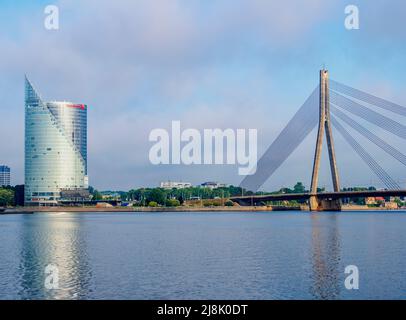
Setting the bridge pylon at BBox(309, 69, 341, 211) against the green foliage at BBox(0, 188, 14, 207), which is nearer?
the bridge pylon at BBox(309, 69, 341, 211)

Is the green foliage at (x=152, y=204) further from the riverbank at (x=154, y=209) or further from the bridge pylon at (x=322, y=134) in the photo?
the bridge pylon at (x=322, y=134)

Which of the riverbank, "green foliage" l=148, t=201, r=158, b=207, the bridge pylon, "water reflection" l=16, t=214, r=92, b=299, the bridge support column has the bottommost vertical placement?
the riverbank

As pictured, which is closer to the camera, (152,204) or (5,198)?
(152,204)

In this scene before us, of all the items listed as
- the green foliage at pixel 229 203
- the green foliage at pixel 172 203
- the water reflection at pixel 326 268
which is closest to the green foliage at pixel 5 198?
the green foliage at pixel 172 203

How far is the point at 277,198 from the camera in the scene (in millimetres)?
133750

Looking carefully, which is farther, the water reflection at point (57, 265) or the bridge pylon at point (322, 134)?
the bridge pylon at point (322, 134)

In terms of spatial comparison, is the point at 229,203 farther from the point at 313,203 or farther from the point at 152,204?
the point at 313,203

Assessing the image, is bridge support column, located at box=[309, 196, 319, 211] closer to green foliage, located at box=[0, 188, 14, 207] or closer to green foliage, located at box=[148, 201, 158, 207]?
green foliage, located at box=[148, 201, 158, 207]

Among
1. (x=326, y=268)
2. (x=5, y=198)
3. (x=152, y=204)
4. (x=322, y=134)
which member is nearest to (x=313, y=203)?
(x=322, y=134)

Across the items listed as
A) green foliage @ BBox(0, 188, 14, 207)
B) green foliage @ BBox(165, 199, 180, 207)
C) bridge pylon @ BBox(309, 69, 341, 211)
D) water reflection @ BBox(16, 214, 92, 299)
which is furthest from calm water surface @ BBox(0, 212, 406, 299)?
green foliage @ BBox(0, 188, 14, 207)

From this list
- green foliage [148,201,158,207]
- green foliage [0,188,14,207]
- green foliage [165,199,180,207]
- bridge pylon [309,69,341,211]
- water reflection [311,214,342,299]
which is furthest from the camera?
green foliage [0,188,14,207]
